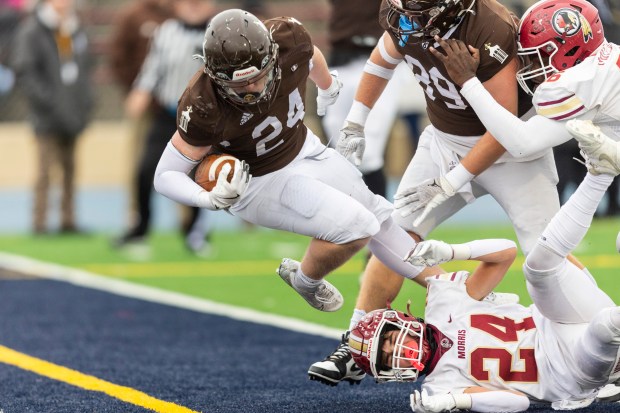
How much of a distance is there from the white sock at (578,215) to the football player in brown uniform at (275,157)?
0.86 metres

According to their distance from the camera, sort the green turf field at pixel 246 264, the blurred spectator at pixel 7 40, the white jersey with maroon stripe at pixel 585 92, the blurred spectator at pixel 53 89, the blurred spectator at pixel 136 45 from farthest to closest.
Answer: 1. the blurred spectator at pixel 7 40
2. the blurred spectator at pixel 53 89
3. the blurred spectator at pixel 136 45
4. the green turf field at pixel 246 264
5. the white jersey with maroon stripe at pixel 585 92

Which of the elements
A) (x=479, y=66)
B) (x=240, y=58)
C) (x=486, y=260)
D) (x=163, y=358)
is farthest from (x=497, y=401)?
(x=163, y=358)

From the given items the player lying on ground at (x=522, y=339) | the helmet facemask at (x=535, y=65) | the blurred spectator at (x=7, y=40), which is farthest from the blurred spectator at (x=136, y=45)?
the player lying on ground at (x=522, y=339)

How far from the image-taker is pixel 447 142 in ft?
17.1

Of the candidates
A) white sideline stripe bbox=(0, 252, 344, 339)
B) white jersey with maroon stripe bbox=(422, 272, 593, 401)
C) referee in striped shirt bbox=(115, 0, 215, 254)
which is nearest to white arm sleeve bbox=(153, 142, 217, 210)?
white jersey with maroon stripe bbox=(422, 272, 593, 401)

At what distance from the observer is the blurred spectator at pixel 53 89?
10984 mm

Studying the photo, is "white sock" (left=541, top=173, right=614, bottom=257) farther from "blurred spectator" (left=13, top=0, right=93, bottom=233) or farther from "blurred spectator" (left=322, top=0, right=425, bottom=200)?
"blurred spectator" (left=13, top=0, right=93, bottom=233)

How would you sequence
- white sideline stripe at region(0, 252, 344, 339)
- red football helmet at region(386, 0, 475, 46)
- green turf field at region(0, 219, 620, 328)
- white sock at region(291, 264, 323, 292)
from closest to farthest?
red football helmet at region(386, 0, 475, 46)
white sock at region(291, 264, 323, 292)
white sideline stripe at region(0, 252, 344, 339)
green turf field at region(0, 219, 620, 328)

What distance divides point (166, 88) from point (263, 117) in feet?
15.2

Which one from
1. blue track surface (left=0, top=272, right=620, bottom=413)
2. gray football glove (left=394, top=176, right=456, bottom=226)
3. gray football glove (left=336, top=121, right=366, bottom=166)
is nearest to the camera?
blue track surface (left=0, top=272, right=620, bottom=413)

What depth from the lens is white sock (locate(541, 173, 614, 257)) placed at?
173 inches

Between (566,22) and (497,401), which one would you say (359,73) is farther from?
(497,401)

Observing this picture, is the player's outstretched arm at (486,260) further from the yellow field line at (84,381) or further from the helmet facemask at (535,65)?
the yellow field line at (84,381)

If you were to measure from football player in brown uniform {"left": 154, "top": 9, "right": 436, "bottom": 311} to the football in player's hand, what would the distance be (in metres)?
0.04
